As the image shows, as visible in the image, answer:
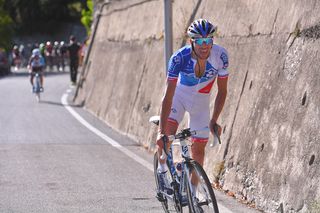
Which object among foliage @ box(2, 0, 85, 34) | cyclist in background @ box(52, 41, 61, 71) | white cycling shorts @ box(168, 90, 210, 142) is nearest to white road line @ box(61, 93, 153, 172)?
white cycling shorts @ box(168, 90, 210, 142)

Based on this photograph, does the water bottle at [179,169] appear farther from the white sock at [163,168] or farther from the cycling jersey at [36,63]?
the cycling jersey at [36,63]

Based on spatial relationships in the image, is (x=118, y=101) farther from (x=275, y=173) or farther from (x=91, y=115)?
(x=275, y=173)

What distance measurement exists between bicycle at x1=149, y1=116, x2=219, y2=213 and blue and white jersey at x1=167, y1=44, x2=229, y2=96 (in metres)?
0.50

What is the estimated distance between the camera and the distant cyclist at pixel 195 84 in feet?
23.8

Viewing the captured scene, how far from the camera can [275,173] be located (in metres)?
8.35

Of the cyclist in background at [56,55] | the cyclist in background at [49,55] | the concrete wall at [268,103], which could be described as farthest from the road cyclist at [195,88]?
the cyclist in background at [56,55]

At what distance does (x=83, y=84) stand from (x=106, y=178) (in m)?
14.2

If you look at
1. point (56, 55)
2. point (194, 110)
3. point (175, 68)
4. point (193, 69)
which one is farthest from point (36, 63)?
point (56, 55)

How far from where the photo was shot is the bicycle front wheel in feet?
22.0

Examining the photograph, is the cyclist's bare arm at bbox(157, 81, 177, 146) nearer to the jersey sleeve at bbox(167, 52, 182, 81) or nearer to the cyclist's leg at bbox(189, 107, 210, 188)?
the jersey sleeve at bbox(167, 52, 182, 81)

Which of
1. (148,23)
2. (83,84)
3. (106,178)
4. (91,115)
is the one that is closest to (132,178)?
(106,178)

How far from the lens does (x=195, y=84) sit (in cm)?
762

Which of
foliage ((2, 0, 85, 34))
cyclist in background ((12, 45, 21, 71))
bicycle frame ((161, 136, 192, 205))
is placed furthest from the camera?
foliage ((2, 0, 85, 34))

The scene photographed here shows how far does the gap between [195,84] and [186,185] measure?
1.05 meters
